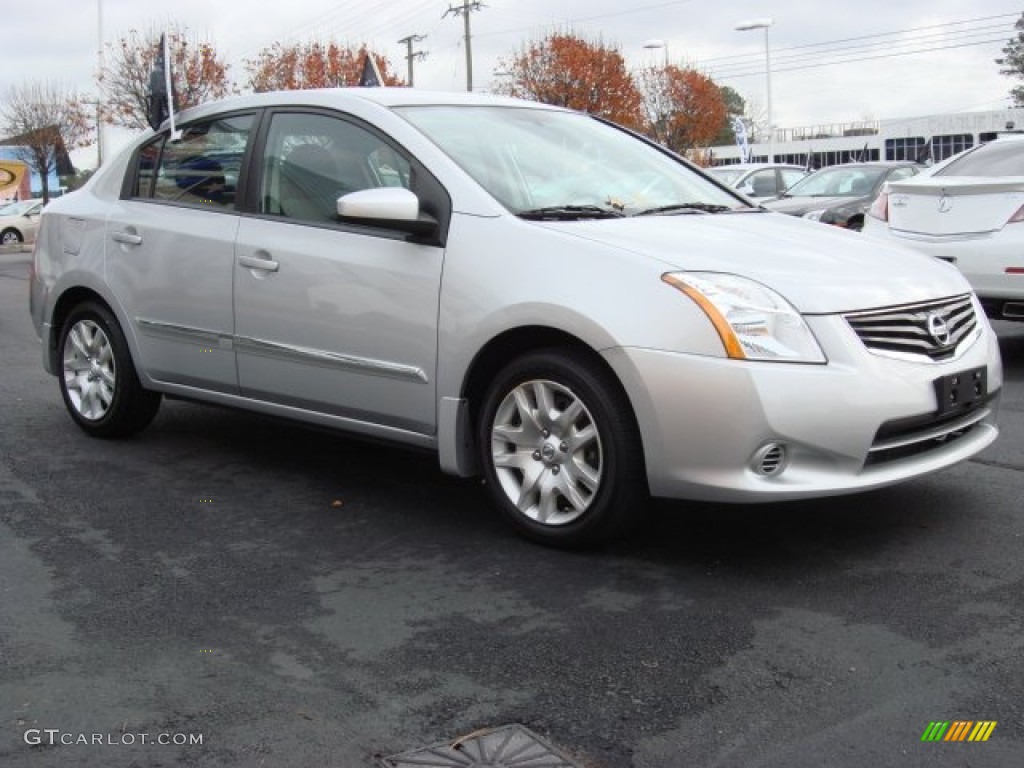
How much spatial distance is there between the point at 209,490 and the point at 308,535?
0.88 m

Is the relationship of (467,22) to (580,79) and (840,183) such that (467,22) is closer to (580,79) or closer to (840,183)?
(580,79)

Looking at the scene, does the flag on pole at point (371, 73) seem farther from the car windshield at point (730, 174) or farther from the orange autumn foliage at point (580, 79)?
the orange autumn foliage at point (580, 79)

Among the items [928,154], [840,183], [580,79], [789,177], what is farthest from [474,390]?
[580,79]

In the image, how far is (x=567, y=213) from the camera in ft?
14.9

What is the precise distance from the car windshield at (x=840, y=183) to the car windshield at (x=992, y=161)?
549 centimetres

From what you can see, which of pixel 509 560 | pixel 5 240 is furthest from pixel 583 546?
pixel 5 240

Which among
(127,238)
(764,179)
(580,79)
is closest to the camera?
(127,238)

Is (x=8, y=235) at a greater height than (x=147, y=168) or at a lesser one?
greater

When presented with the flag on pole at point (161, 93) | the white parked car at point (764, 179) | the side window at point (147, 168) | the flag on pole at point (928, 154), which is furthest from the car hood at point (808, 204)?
the side window at point (147, 168)

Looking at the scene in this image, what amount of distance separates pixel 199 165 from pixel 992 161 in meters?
5.34

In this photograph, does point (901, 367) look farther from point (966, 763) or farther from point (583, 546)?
point (966, 763)

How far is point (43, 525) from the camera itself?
4754 millimetres

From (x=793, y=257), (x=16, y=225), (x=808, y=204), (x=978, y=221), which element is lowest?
(x=793, y=257)

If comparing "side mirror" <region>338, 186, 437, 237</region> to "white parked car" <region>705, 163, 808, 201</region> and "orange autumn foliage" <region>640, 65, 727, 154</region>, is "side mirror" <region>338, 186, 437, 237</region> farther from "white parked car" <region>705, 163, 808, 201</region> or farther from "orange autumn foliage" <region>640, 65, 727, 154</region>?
"orange autumn foliage" <region>640, 65, 727, 154</region>
